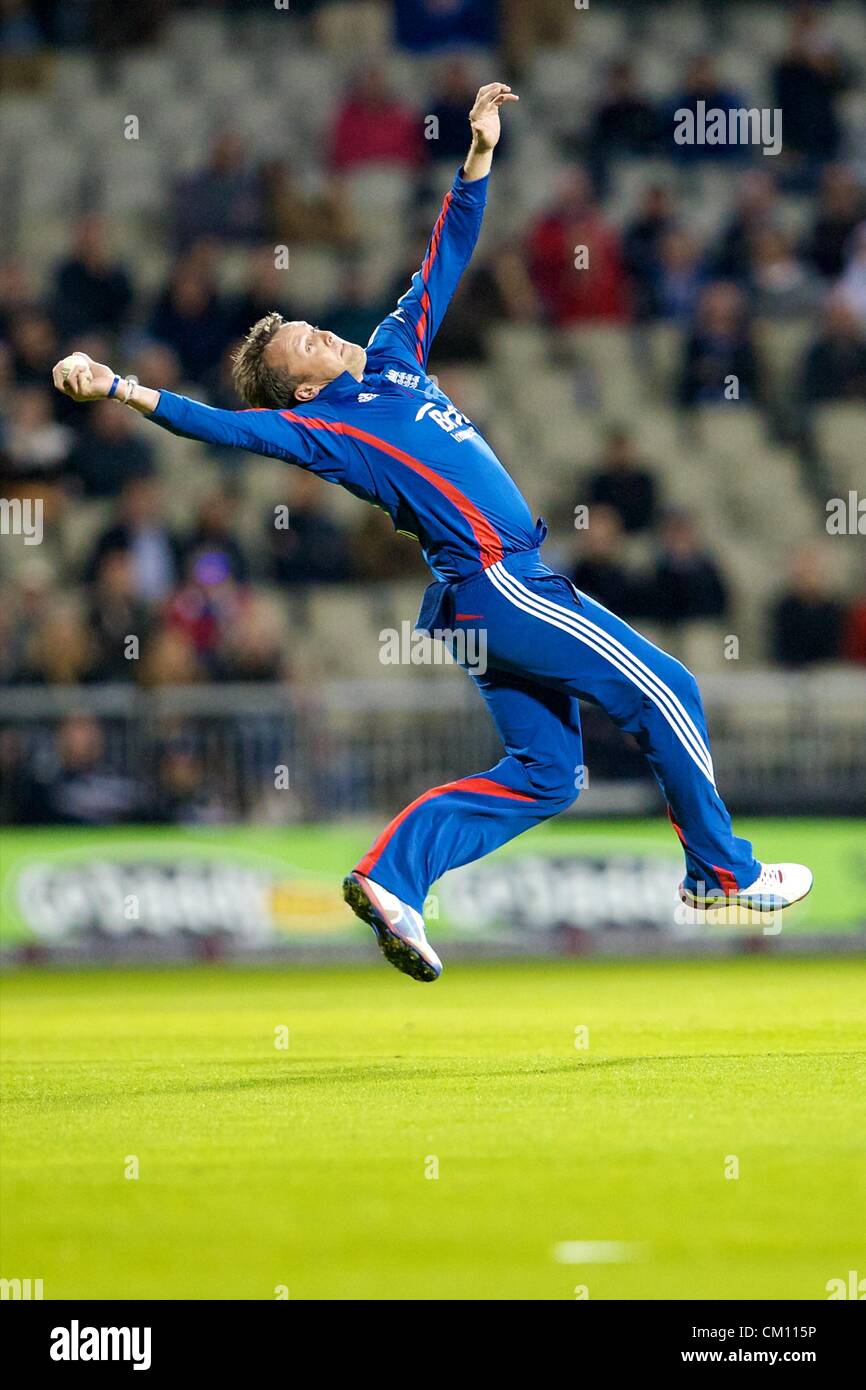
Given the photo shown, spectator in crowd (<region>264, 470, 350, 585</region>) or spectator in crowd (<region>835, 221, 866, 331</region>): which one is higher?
spectator in crowd (<region>835, 221, 866, 331</region>)

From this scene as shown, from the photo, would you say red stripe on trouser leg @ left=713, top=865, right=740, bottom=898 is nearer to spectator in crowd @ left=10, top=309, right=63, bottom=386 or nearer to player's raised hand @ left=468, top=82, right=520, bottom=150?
player's raised hand @ left=468, top=82, right=520, bottom=150

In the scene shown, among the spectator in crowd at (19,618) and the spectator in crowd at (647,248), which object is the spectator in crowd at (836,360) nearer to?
the spectator in crowd at (647,248)

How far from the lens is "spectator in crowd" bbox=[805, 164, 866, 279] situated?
2275cm

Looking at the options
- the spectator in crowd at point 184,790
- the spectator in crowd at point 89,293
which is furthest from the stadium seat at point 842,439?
the spectator in crowd at point 184,790

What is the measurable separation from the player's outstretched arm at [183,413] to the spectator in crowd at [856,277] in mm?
14720

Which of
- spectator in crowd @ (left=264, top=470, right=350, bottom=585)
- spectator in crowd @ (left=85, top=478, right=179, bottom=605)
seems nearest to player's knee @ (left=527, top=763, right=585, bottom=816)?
spectator in crowd @ (left=85, top=478, right=179, bottom=605)

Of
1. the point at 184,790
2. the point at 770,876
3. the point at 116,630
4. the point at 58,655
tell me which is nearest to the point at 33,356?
the point at 116,630

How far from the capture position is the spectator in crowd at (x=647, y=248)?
75.0 ft

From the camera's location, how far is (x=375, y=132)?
24.8m

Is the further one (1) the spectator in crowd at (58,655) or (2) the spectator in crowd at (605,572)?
(2) the spectator in crowd at (605,572)

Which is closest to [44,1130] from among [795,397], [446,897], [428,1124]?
[428,1124]

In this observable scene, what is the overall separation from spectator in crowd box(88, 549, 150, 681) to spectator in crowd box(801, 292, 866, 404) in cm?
793

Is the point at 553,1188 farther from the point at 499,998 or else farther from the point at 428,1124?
the point at 499,998

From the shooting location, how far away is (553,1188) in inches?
259
